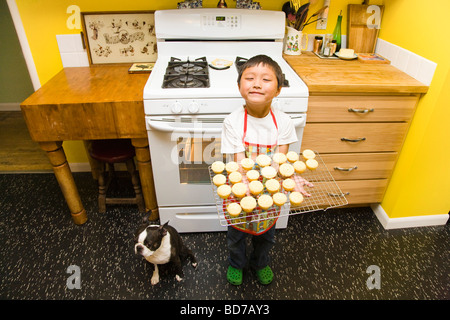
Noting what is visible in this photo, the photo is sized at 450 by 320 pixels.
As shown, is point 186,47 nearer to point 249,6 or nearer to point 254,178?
point 249,6

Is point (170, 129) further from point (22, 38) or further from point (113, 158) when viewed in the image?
point (22, 38)

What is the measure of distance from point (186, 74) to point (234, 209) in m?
0.86

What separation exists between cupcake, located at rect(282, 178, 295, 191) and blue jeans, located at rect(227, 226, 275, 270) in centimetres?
38

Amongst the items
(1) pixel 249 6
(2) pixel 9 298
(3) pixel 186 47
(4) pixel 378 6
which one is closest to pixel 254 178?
(3) pixel 186 47

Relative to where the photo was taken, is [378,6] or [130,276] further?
[378,6]

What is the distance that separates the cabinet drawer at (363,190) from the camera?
1.97m

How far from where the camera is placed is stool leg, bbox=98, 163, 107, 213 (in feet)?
6.57

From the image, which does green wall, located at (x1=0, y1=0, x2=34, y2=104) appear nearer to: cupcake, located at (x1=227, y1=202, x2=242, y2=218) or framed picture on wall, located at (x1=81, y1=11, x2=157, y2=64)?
framed picture on wall, located at (x1=81, y1=11, x2=157, y2=64)

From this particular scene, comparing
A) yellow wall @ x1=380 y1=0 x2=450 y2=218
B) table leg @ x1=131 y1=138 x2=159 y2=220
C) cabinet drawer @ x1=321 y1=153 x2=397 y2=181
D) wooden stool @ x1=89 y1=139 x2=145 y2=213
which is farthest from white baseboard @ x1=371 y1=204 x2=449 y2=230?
wooden stool @ x1=89 y1=139 x2=145 y2=213

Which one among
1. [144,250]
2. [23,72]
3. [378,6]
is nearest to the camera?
[144,250]

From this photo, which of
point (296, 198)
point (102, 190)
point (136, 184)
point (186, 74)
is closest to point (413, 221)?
point (296, 198)

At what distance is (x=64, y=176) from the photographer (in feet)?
5.92

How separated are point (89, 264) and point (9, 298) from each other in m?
0.39

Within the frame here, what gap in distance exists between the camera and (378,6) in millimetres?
1984
